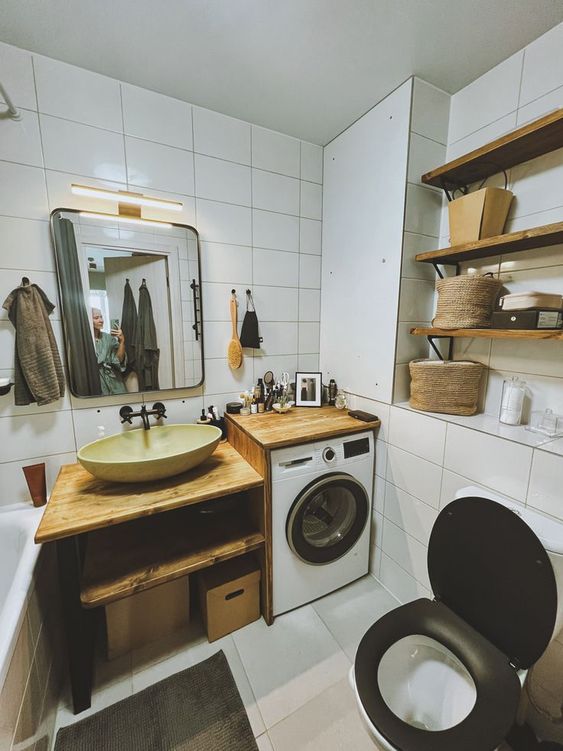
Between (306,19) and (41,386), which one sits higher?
(306,19)

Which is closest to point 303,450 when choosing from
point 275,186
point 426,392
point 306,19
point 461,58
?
point 426,392

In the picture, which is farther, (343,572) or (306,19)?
(343,572)

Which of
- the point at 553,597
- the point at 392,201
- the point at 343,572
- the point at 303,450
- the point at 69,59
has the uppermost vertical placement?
the point at 69,59

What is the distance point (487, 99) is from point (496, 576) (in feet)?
6.21

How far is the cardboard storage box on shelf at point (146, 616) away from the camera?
136 centimetres

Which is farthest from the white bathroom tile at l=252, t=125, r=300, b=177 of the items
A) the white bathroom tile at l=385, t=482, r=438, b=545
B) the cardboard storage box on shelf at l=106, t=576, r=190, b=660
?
the cardboard storage box on shelf at l=106, t=576, r=190, b=660

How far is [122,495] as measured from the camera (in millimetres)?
1246

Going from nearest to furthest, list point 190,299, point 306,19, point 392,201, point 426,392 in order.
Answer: point 306,19
point 426,392
point 392,201
point 190,299

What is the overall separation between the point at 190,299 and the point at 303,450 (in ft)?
3.19

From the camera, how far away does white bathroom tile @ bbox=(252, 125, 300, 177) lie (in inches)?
70.1

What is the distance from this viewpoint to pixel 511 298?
1202 millimetres

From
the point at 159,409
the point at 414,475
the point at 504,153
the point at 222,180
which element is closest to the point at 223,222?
the point at 222,180

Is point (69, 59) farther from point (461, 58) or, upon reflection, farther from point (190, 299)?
point (461, 58)

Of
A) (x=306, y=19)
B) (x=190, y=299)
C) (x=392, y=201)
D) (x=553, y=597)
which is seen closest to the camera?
(x=553, y=597)
